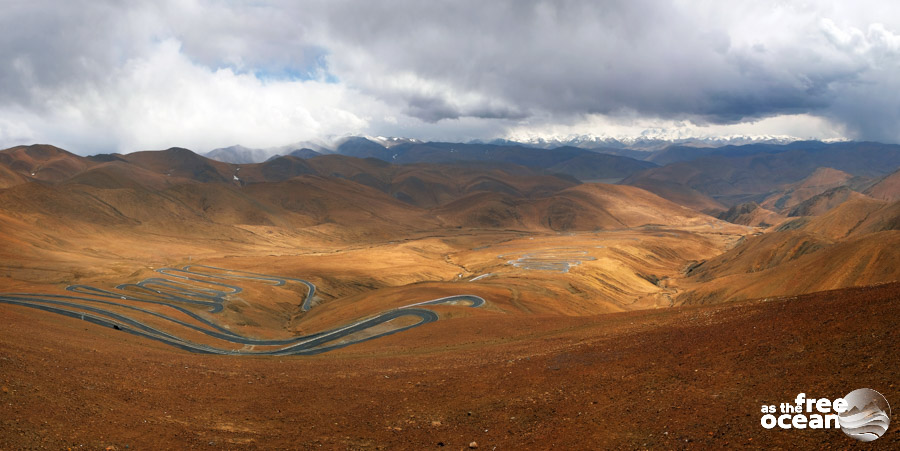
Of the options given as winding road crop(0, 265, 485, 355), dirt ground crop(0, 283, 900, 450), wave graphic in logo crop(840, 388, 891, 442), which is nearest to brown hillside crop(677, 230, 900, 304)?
winding road crop(0, 265, 485, 355)

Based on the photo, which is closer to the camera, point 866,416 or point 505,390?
point 866,416

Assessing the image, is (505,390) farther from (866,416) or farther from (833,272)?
(833,272)

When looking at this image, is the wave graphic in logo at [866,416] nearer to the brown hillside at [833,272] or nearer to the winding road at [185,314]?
the winding road at [185,314]

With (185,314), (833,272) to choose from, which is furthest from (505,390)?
(833,272)

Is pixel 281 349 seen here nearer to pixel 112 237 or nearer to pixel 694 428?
pixel 694 428

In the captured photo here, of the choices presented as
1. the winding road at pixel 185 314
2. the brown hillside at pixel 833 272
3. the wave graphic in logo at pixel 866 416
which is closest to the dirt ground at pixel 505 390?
the wave graphic in logo at pixel 866 416

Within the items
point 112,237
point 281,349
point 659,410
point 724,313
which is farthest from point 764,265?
point 112,237

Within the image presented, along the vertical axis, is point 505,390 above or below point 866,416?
below

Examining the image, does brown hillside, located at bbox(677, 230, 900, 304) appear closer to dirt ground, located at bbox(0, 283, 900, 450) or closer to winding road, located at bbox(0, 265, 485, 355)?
winding road, located at bbox(0, 265, 485, 355)
